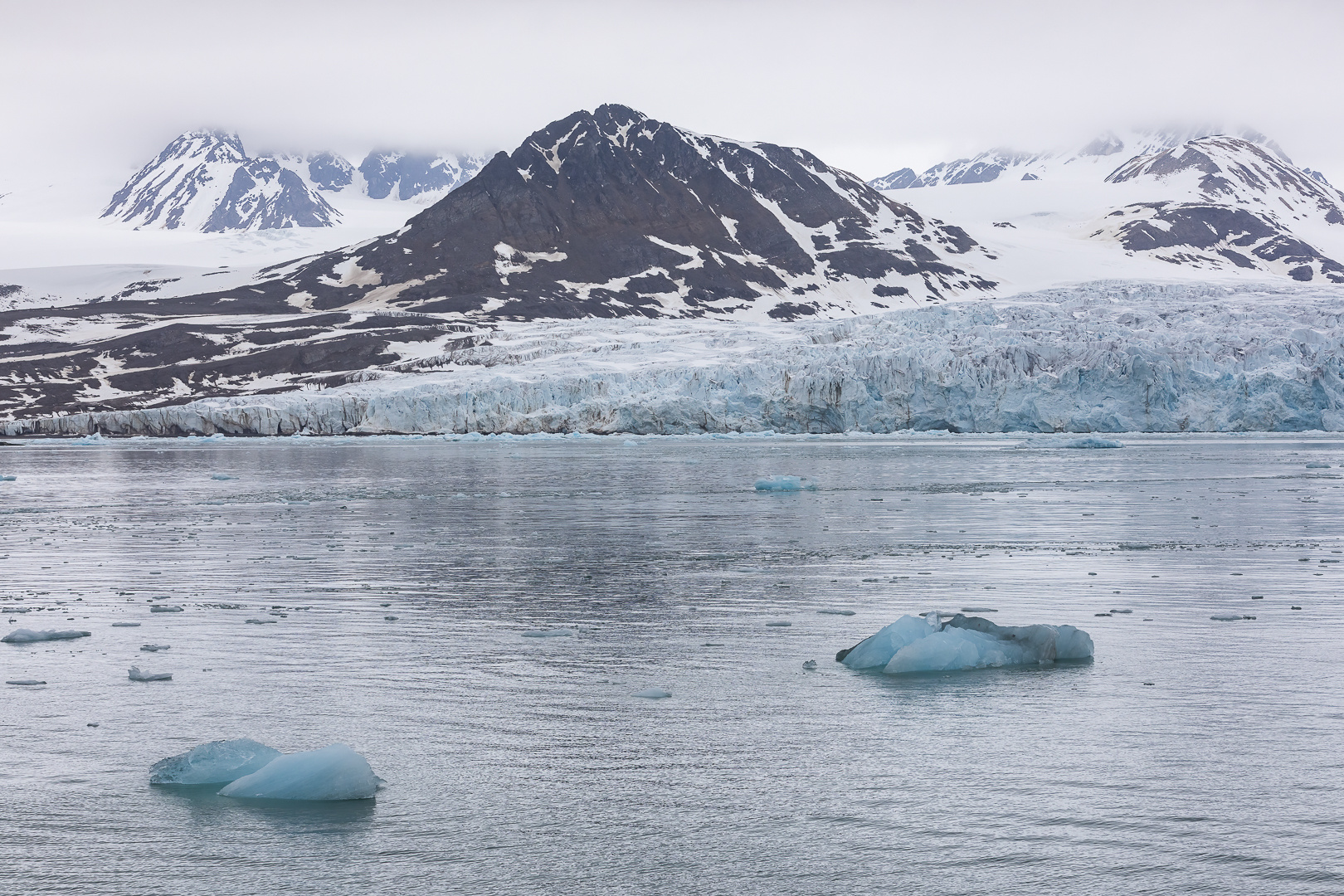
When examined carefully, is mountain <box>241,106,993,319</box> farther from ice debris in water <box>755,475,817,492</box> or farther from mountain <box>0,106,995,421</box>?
ice debris in water <box>755,475,817,492</box>

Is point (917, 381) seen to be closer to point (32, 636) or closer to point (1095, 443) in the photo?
point (1095, 443)

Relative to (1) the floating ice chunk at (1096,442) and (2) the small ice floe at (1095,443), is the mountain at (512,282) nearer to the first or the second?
(2) the small ice floe at (1095,443)

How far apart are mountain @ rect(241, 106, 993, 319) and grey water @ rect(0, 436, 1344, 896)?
130 metres

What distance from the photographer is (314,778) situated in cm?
654

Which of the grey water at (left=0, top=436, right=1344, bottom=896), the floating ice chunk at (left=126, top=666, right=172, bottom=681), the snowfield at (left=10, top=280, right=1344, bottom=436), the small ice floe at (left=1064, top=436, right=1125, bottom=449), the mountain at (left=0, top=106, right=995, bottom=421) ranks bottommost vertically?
the grey water at (left=0, top=436, right=1344, bottom=896)

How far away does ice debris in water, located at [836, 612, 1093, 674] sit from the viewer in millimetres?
9750

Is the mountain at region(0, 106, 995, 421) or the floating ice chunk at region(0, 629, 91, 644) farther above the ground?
the mountain at region(0, 106, 995, 421)

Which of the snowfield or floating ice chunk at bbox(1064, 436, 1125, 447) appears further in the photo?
the snowfield

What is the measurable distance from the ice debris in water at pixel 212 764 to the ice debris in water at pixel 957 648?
4.92 m

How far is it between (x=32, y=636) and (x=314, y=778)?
6.05 m

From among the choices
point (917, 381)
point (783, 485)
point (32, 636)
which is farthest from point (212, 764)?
point (917, 381)

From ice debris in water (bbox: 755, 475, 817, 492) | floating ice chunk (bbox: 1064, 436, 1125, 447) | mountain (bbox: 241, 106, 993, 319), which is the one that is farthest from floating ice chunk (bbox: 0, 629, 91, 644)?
mountain (bbox: 241, 106, 993, 319)

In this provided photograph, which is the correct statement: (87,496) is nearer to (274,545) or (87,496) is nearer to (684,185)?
(274,545)

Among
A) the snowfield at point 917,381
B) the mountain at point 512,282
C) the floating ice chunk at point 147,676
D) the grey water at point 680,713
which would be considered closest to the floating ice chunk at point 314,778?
the grey water at point 680,713
